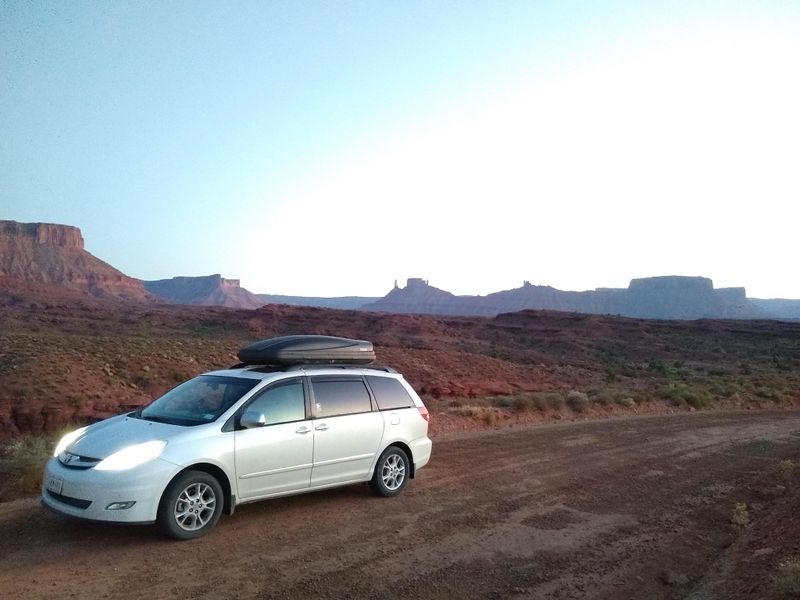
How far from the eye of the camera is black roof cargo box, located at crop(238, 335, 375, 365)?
7.54 m

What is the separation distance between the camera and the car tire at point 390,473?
797 centimetres

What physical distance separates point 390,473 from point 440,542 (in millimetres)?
1877

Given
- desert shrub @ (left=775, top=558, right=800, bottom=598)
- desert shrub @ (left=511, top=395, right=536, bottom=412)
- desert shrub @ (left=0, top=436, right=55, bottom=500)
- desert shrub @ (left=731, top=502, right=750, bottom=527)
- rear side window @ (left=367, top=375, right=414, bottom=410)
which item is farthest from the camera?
desert shrub @ (left=511, top=395, right=536, bottom=412)

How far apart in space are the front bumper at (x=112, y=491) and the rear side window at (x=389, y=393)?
9.78 ft

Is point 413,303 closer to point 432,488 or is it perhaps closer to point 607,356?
point 607,356

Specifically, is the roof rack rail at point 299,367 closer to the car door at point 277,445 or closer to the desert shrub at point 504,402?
the car door at point 277,445

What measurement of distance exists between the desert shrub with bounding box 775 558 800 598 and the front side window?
478 cm

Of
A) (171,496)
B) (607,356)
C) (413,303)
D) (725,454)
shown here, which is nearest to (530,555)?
(171,496)

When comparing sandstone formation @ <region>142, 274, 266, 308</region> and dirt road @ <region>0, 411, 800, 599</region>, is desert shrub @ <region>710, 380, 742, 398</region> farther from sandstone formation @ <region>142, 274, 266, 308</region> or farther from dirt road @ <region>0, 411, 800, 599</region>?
sandstone formation @ <region>142, 274, 266, 308</region>

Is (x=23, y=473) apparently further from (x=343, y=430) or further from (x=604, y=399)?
(x=604, y=399)

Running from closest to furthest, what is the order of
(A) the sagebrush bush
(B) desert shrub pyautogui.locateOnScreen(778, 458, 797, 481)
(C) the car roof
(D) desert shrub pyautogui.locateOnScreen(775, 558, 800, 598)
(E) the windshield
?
(D) desert shrub pyautogui.locateOnScreen(775, 558, 800, 598) < (E) the windshield < (C) the car roof < (B) desert shrub pyautogui.locateOnScreen(778, 458, 797, 481) < (A) the sagebrush bush

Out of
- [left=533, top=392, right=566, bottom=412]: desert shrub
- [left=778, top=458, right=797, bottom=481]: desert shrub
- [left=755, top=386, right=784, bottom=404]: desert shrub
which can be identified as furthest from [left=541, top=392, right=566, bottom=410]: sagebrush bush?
[left=755, top=386, right=784, bottom=404]: desert shrub

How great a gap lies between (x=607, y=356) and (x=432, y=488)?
42193mm

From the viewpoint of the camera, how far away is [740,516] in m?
7.54
